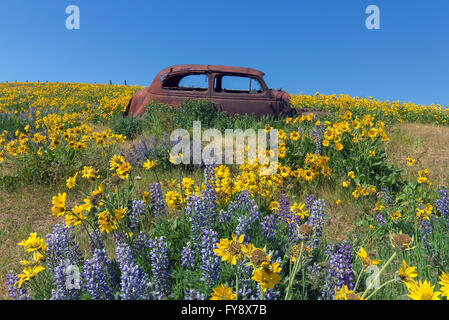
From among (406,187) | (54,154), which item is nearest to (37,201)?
(54,154)

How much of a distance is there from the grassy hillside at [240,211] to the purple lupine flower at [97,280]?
0.10 ft

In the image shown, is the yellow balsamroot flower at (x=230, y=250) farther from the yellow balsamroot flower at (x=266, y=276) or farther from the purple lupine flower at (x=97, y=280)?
the purple lupine flower at (x=97, y=280)

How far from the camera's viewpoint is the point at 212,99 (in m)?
9.29

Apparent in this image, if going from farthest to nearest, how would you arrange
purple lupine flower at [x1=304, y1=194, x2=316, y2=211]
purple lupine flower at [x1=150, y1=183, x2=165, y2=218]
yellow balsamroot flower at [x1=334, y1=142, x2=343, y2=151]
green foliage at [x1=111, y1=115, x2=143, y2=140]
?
green foliage at [x1=111, y1=115, x2=143, y2=140] < yellow balsamroot flower at [x1=334, y1=142, x2=343, y2=151] < purple lupine flower at [x1=304, y1=194, x2=316, y2=211] < purple lupine flower at [x1=150, y1=183, x2=165, y2=218]

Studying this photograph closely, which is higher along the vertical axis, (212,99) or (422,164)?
(212,99)

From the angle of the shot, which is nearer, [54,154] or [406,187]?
[406,187]

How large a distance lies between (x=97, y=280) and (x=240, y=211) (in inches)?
58.2

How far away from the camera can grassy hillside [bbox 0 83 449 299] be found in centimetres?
206

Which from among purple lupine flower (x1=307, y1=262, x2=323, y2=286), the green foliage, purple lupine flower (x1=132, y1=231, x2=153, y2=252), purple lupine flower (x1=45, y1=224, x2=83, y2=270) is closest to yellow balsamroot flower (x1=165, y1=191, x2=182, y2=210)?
purple lupine flower (x1=132, y1=231, x2=153, y2=252)

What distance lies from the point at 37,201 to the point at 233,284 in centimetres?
451

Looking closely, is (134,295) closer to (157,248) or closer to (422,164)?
(157,248)

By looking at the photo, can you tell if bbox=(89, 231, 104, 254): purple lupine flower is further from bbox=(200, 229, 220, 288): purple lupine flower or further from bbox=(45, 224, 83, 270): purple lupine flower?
bbox=(200, 229, 220, 288): purple lupine flower

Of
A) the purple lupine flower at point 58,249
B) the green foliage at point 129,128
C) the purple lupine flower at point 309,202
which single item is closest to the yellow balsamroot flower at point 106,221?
the purple lupine flower at point 58,249

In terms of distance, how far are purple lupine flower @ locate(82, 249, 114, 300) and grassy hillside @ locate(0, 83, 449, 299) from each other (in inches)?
1.2
